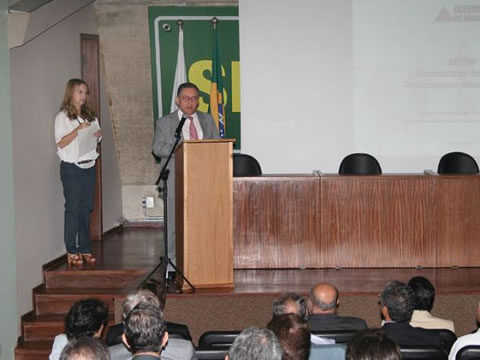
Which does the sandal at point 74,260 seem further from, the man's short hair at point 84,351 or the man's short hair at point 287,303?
the man's short hair at point 84,351

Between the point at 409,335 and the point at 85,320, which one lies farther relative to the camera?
the point at 409,335

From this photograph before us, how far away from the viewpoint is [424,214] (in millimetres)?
6391

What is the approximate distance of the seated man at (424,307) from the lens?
4.18 metres

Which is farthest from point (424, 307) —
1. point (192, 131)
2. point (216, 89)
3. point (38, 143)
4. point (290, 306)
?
point (216, 89)

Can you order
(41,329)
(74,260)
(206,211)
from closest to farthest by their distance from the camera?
(206,211)
(41,329)
(74,260)

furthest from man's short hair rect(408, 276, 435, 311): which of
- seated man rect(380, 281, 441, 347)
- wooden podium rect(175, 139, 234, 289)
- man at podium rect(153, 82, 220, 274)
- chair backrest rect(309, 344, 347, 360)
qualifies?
man at podium rect(153, 82, 220, 274)

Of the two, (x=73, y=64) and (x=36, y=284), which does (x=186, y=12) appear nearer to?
(x=73, y=64)

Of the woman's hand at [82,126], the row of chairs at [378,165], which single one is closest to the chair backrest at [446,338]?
the row of chairs at [378,165]

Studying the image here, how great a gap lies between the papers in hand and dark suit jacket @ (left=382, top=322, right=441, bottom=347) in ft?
12.0

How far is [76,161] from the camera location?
670cm

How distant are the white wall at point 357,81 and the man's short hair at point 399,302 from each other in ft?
13.6

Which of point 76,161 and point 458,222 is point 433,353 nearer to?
point 458,222

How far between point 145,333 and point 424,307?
1.79 m

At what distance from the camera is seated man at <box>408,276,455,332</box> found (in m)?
4.18
